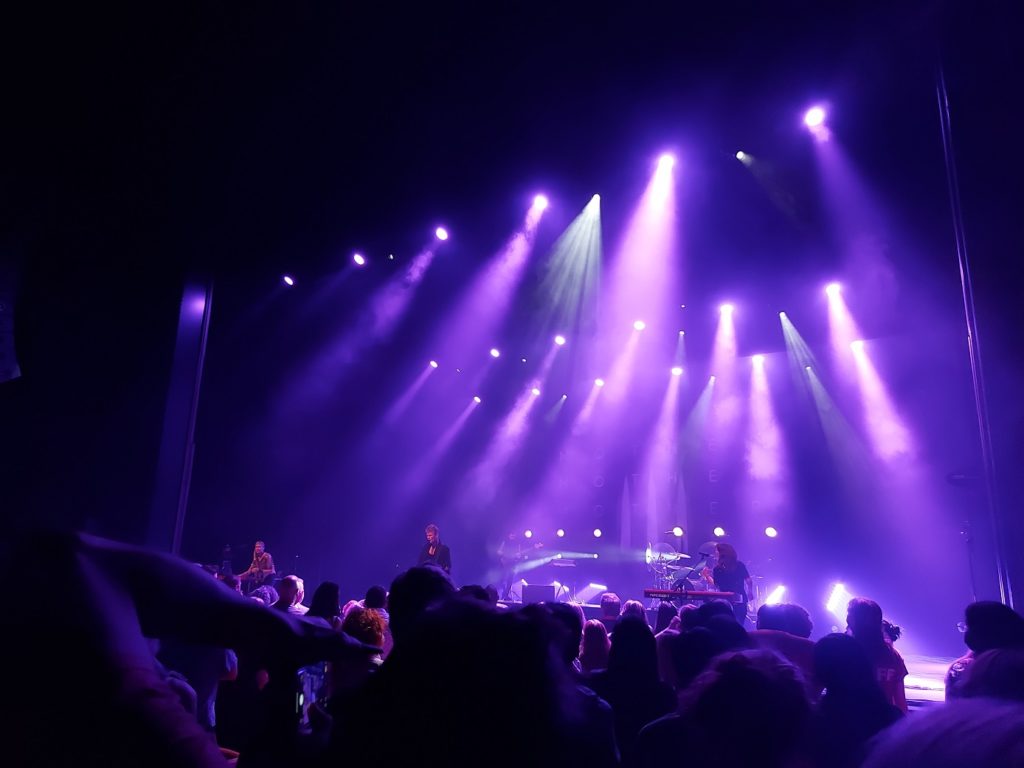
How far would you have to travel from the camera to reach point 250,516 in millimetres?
13094

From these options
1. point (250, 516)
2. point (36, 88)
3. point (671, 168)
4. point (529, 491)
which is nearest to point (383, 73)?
A: point (36, 88)

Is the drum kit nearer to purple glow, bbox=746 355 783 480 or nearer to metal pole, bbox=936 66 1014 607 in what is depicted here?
purple glow, bbox=746 355 783 480

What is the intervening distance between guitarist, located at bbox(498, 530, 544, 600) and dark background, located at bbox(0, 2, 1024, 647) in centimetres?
834

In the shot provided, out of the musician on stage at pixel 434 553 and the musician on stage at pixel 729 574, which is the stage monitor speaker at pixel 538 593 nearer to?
the musician on stage at pixel 434 553

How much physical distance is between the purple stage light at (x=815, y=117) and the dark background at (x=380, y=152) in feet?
0.74

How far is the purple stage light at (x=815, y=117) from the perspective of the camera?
8281mm

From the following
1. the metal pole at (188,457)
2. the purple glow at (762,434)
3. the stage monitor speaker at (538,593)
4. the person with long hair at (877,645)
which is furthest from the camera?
the purple glow at (762,434)

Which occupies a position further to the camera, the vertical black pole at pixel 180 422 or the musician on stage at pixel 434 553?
the musician on stage at pixel 434 553

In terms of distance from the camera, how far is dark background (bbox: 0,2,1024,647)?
609cm

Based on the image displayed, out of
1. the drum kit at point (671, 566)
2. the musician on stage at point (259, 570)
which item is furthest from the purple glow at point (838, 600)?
the musician on stage at point (259, 570)

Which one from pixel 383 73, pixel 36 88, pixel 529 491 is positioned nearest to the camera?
pixel 36 88

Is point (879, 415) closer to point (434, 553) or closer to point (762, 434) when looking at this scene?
point (762, 434)

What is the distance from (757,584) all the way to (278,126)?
13747mm

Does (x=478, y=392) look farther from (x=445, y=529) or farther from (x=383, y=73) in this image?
(x=383, y=73)
